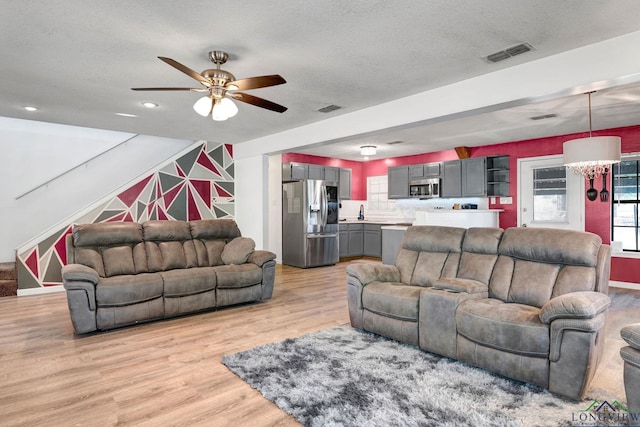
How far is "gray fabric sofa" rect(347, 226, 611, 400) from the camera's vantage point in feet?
7.52

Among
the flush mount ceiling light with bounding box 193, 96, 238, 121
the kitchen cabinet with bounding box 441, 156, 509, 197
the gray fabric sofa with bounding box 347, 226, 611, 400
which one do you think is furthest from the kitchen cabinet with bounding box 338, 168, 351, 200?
the flush mount ceiling light with bounding box 193, 96, 238, 121

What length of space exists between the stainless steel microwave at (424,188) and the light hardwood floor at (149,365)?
12.8 ft

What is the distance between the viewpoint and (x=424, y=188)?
311 inches

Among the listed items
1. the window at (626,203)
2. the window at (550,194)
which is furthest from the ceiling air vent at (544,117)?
the window at (626,203)

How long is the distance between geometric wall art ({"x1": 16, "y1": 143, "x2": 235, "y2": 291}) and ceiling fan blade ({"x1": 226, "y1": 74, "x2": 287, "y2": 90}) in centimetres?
407

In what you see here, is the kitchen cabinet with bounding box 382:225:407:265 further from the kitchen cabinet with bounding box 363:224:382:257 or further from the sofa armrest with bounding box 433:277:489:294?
the sofa armrest with bounding box 433:277:489:294

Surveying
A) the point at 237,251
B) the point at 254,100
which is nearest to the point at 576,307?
the point at 254,100

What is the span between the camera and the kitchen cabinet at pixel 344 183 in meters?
8.75

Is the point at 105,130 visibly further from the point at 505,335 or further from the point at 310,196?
the point at 505,335

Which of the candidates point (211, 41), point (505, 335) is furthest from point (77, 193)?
point (505, 335)

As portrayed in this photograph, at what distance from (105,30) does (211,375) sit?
2625mm

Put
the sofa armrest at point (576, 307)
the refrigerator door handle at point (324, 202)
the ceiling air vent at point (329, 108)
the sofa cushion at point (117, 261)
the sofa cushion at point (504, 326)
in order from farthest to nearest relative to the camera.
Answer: the refrigerator door handle at point (324, 202) < the ceiling air vent at point (329, 108) < the sofa cushion at point (117, 261) < the sofa cushion at point (504, 326) < the sofa armrest at point (576, 307)

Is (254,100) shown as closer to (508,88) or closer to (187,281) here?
(187,281)

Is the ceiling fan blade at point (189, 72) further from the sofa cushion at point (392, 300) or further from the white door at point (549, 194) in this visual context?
the white door at point (549, 194)
